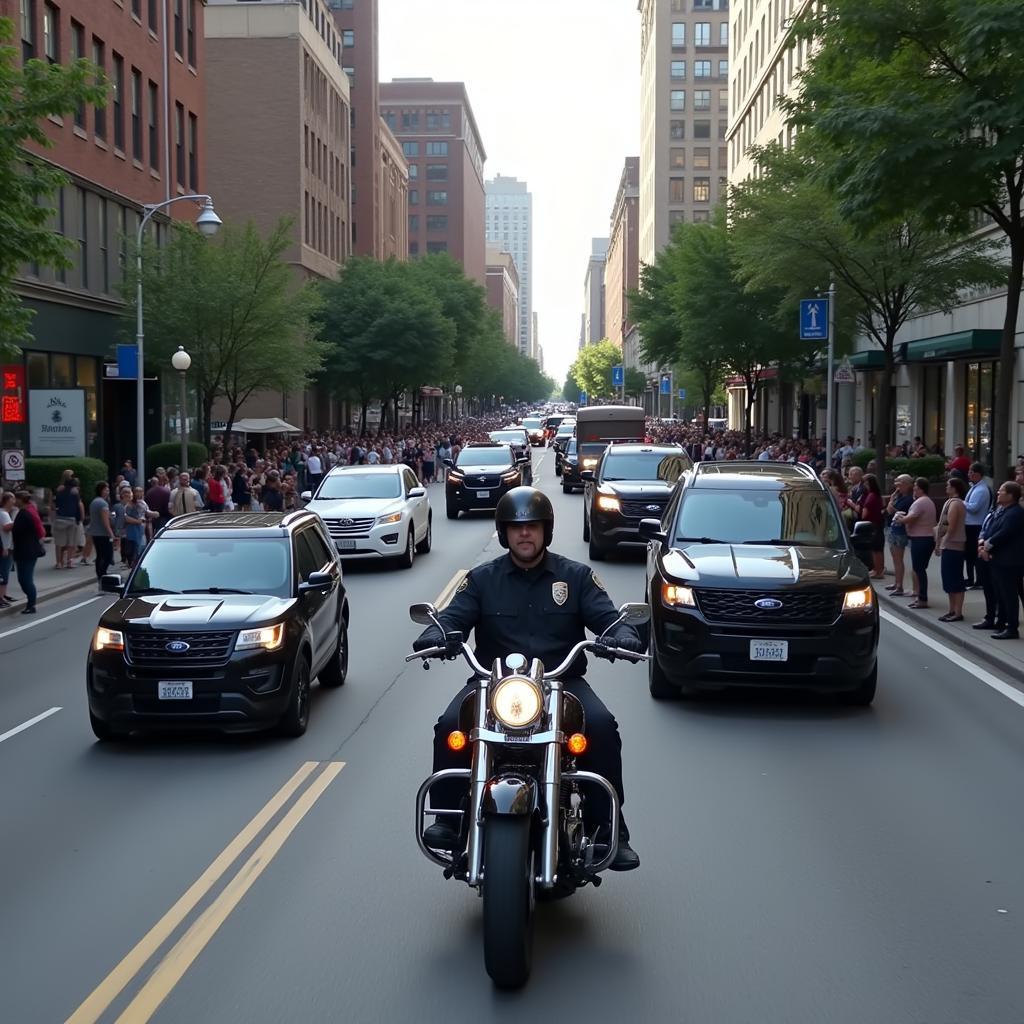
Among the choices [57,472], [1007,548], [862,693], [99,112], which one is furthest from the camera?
[99,112]

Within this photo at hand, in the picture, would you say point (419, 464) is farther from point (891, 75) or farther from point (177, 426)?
point (891, 75)

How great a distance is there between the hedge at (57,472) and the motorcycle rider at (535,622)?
25453 millimetres

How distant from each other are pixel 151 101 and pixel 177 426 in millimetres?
10109

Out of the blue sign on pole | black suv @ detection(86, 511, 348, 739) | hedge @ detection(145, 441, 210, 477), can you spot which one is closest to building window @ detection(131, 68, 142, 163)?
hedge @ detection(145, 441, 210, 477)

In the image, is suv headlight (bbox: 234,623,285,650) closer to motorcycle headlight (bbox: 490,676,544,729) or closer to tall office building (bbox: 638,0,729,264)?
motorcycle headlight (bbox: 490,676,544,729)

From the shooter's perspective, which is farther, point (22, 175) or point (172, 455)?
point (172, 455)

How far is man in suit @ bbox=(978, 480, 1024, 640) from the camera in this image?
1520 centimetres

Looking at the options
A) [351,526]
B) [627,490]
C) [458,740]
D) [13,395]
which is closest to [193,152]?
[13,395]

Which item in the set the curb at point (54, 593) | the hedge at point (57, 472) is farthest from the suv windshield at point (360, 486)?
the hedge at point (57, 472)

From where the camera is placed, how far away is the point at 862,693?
11.8 m

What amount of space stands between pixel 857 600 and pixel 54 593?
46.1ft

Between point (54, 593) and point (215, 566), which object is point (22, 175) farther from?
point (215, 566)

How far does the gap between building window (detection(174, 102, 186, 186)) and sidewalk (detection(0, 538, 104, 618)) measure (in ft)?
78.7

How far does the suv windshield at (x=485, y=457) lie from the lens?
3691 centimetres
